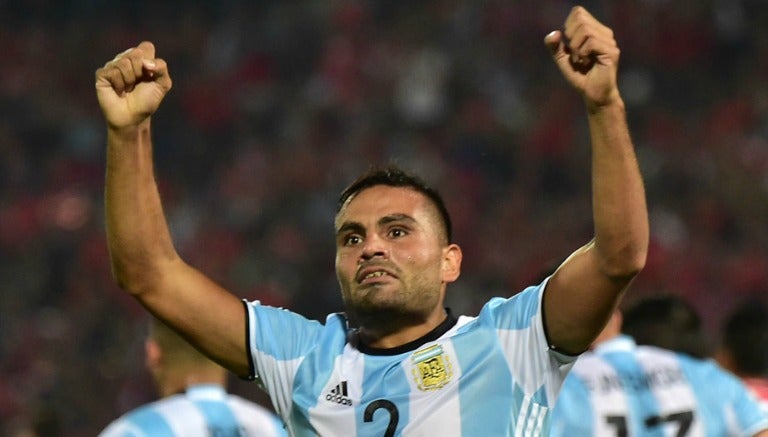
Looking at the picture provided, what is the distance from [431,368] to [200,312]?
1.94 ft

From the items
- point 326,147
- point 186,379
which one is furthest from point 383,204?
point 326,147

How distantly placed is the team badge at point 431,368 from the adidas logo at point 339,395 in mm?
176

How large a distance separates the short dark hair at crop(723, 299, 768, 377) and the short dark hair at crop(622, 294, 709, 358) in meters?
0.39

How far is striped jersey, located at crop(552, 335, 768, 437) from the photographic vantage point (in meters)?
4.96

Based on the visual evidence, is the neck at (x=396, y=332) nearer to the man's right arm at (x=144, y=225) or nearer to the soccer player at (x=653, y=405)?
the man's right arm at (x=144, y=225)

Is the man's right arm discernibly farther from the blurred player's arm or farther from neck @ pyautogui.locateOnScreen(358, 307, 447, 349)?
the blurred player's arm

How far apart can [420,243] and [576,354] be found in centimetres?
53

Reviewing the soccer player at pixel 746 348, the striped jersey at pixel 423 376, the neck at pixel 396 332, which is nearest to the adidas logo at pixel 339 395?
the striped jersey at pixel 423 376

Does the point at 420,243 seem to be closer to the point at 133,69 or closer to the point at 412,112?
the point at 133,69

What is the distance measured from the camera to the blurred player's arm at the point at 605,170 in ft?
10.4

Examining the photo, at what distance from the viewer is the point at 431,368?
3.55 metres

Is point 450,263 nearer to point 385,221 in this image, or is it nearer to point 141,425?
point 385,221

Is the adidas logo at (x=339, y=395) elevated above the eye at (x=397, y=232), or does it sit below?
below

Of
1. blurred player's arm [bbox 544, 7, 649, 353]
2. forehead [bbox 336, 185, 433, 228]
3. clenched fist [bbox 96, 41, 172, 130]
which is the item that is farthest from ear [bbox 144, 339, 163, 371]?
blurred player's arm [bbox 544, 7, 649, 353]
